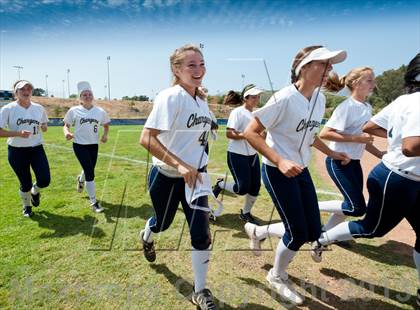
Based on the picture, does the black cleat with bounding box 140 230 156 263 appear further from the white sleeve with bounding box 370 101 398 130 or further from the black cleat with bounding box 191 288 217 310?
the white sleeve with bounding box 370 101 398 130

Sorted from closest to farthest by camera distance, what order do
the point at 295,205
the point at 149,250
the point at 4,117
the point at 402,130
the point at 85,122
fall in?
the point at 402,130 → the point at 295,205 → the point at 149,250 → the point at 4,117 → the point at 85,122

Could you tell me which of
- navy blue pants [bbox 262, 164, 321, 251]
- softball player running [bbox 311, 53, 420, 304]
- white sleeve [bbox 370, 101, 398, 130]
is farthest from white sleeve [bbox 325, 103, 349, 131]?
navy blue pants [bbox 262, 164, 321, 251]

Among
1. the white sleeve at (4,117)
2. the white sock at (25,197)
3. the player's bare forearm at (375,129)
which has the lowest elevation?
the white sock at (25,197)

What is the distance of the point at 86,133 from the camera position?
5914mm

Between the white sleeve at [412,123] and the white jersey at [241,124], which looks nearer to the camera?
the white sleeve at [412,123]

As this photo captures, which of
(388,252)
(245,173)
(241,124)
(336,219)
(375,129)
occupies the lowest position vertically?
(388,252)

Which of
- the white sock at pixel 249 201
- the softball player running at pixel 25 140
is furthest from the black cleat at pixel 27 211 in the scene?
the white sock at pixel 249 201

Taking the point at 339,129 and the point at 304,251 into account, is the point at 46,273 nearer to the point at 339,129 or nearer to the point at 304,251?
the point at 304,251

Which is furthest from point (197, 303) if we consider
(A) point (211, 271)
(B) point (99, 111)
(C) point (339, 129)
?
(B) point (99, 111)

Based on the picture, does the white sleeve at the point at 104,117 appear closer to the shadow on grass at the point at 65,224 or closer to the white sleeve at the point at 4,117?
the white sleeve at the point at 4,117

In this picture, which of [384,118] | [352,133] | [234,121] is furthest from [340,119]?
[234,121]

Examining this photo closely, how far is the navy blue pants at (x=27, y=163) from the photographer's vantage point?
536 centimetres

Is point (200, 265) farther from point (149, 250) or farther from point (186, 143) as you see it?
point (186, 143)

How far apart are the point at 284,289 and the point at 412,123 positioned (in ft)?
6.38
